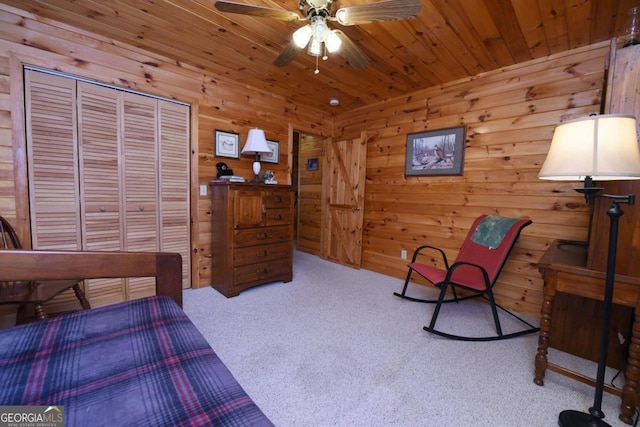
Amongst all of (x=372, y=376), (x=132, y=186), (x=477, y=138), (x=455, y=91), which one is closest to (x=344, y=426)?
(x=372, y=376)

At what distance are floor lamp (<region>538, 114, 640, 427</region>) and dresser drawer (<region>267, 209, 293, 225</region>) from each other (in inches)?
92.3

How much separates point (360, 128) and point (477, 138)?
5.21 feet

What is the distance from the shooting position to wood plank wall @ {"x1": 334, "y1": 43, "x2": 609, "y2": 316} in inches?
87.6

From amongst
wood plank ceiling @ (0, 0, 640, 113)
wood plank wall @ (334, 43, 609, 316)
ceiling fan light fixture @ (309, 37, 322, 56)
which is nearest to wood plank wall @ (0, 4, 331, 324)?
wood plank ceiling @ (0, 0, 640, 113)

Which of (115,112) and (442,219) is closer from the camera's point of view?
(115,112)

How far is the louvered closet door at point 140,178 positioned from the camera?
7.81ft

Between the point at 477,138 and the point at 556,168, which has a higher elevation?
the point at 477,138

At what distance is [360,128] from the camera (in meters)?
3.79

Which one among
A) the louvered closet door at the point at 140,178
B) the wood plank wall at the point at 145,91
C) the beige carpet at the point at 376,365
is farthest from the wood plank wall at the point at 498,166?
the louvered closet door at the point at 140,178

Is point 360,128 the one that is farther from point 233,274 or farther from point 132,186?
point 132,186

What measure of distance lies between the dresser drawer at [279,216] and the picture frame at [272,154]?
2.71ft

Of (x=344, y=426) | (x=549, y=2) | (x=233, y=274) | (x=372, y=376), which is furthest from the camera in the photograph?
(x=233, y=274)

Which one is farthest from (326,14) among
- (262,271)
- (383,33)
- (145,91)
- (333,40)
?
(262,271)

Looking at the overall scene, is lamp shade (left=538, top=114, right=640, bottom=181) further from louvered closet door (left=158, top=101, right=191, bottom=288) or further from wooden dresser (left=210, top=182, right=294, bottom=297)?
louvered closet door (left=158, top=101, right=191, bottom=288)
